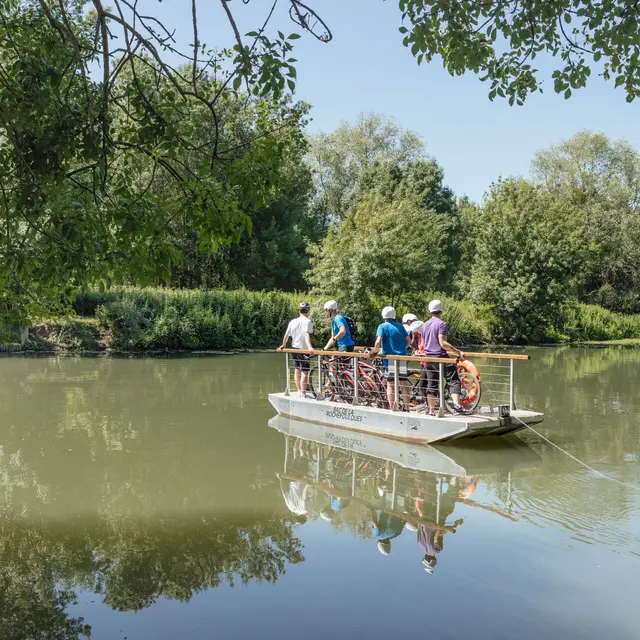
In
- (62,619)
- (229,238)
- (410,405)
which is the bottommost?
(62,619)

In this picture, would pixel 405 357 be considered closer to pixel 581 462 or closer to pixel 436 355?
pixel 436 355

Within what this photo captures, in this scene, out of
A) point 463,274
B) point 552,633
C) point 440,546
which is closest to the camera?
point 552,633

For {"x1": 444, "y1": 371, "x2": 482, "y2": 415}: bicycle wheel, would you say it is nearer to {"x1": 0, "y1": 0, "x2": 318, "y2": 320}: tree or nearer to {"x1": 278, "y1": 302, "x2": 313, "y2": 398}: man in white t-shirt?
{"x1": 278, "y1": 302, "x2": 313, "y2": 398}: man in white t-shirt

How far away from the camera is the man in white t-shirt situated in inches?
510

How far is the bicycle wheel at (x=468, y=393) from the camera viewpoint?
437 inches

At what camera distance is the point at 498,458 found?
10516mm

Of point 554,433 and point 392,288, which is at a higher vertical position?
point 392,288

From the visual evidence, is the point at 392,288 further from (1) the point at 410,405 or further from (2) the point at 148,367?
(1) the point at 410,405

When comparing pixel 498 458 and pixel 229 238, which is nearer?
pixel 229 238

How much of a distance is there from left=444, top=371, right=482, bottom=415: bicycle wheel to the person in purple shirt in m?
0.12

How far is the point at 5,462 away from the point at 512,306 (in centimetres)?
3273

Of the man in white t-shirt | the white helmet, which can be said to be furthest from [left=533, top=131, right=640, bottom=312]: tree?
the white helmet

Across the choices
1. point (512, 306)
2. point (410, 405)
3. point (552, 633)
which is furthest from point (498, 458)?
point (512, 306)

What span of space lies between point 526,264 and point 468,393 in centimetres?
3063
